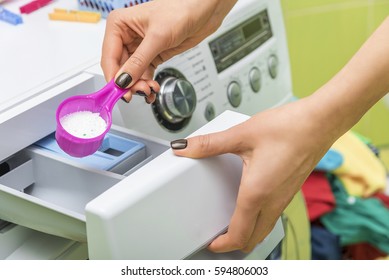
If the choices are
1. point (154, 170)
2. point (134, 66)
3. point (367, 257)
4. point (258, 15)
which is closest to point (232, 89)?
point (258, 15)

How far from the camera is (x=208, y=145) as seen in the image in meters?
0.67

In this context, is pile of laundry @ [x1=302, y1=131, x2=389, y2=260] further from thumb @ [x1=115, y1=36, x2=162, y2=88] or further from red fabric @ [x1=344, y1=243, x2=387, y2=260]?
thumb @ [x1=115, y1=36, x2=162, y2=88]

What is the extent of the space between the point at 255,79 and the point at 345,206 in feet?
1.61

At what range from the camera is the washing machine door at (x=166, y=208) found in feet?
1.99

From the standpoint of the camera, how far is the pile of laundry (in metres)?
1.41

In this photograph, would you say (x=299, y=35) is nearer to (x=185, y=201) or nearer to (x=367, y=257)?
(x=367, y=257)

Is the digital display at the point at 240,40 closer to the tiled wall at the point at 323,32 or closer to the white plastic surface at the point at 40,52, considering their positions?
the white plastic surface at the point at 40,52

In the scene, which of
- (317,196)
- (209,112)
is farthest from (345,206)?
(209,112)

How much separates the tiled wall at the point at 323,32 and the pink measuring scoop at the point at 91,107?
44.0 inches

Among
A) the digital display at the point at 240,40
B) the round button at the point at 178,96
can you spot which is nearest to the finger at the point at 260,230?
the round button at the point at 178,96

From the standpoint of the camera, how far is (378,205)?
144 centimetres

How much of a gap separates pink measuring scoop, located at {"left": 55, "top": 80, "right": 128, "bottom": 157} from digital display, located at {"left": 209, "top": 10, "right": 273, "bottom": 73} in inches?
10.6

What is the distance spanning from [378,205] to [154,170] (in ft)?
2.99

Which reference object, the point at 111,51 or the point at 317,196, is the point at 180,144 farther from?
the point at 317,196
